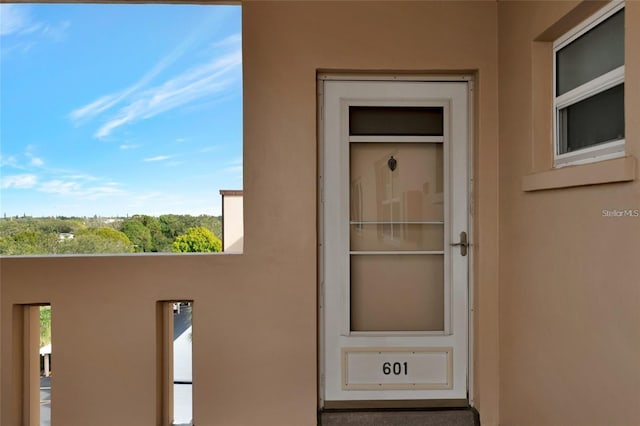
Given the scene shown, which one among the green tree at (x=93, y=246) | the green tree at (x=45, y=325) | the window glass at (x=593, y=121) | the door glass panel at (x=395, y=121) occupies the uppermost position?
the door glass panel at (x=395, y=121)

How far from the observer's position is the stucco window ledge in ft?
4.61

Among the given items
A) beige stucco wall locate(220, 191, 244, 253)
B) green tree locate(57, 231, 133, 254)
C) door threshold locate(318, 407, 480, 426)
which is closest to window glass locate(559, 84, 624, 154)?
door threshold locate(318, 407, 480, 426)

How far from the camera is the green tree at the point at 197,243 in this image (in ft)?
8.47

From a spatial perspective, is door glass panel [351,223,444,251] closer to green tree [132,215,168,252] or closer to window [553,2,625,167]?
window [553,2,625,167]

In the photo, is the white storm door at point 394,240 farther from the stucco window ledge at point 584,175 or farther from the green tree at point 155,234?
the green tree at point 155,234

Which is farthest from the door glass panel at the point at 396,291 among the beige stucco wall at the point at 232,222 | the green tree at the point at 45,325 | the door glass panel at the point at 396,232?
the green tree at the point at 45,325

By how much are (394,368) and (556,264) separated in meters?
1.16

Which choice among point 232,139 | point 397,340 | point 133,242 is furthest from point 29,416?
point 397,340

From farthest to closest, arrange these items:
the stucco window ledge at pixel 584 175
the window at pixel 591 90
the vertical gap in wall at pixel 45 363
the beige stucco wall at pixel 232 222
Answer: the beige stucco wall at pixel 232 222, the vertical gap in wall at pixel 45 363, the window at pixel 591 90, the stucco window ledge at pixel 584 175

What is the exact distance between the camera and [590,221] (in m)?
1.63

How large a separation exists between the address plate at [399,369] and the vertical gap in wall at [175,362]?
957mm

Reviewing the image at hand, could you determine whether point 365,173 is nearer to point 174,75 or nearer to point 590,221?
point 590,221

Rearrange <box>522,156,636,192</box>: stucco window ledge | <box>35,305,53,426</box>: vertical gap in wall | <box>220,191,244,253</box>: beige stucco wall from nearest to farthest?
1. <box>522,156,636,192</box>: stucco window ledge
2. <box>35,305,53,426</box>: vertical gap in wall
3. <box>220,191,244,253</box>: beige stucco wall

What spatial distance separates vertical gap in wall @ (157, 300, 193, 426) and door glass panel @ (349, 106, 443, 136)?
151cm
